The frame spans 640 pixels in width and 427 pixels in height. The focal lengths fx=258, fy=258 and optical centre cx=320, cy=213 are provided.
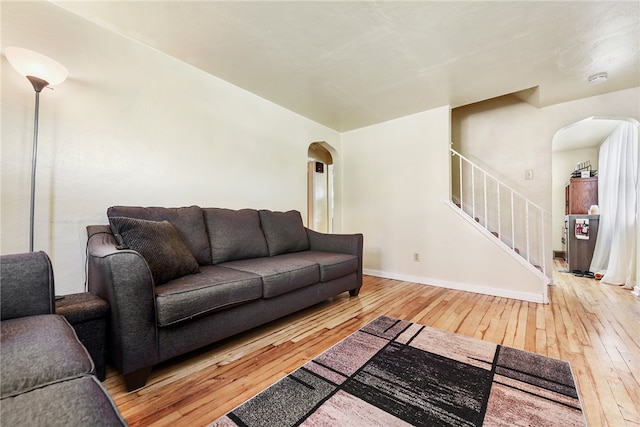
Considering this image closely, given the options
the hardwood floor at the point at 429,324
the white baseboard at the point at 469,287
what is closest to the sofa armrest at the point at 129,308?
the hardwood floor at the point at 429,324

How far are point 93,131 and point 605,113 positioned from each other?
5034 millimetres

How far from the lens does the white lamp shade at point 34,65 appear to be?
1.39m

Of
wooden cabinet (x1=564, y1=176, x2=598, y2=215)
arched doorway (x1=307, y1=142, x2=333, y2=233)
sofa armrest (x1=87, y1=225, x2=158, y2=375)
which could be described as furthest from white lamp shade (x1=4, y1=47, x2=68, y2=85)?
wooden cabinet (x1=564, y1=176, x2=598, y2=215)

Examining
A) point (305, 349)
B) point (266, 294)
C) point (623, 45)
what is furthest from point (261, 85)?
point (623, 45)

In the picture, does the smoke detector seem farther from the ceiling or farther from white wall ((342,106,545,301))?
white wall ((342,106,545,301))

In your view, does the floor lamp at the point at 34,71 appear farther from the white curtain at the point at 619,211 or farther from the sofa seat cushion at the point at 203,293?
the white curtain at the point at 619,211

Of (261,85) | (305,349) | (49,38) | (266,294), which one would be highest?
(261,85)

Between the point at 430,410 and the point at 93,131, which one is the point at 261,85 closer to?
the point at 93,131

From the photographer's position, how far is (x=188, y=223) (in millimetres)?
2051

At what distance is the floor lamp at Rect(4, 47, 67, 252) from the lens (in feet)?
4.57

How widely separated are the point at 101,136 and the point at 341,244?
224 centimetres

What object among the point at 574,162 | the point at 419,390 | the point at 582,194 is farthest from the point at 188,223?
the point at 574,162

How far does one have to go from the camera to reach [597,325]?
2.06 meters

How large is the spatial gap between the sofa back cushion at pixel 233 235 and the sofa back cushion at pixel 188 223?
74 mm
